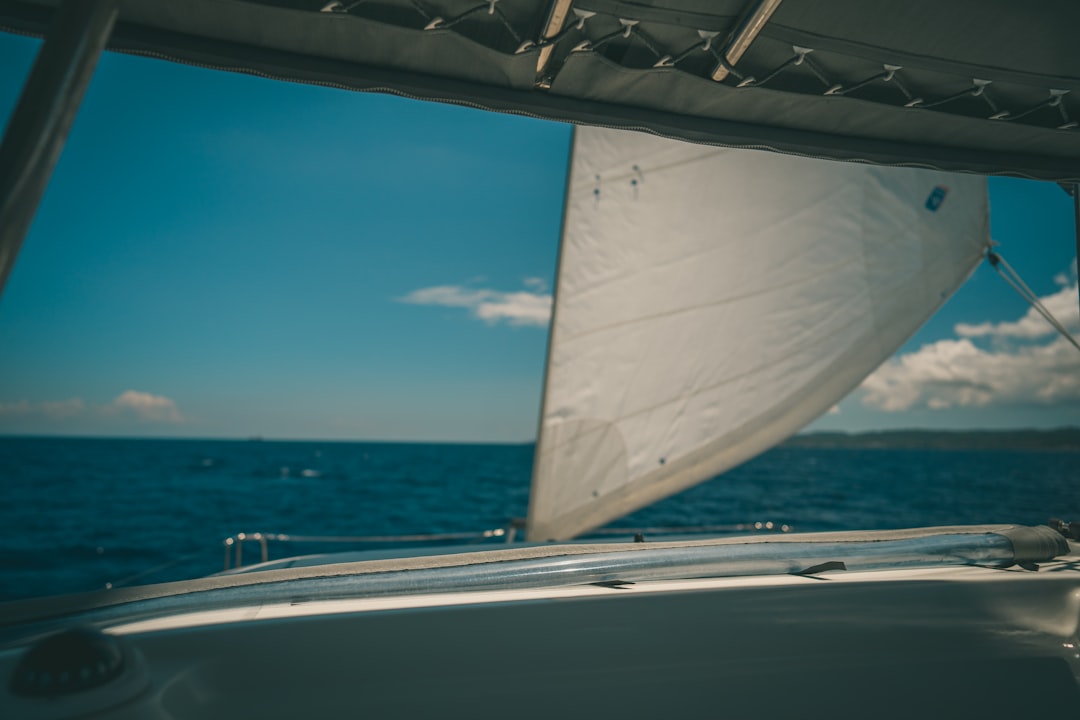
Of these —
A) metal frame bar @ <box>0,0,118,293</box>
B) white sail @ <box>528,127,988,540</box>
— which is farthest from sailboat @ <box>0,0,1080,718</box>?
white sail @ <box>528,127,988,540</box>

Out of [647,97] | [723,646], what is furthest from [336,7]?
[723,646]

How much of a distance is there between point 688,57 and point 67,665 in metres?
2.20

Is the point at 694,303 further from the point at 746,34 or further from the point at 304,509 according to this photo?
the point at 304,509

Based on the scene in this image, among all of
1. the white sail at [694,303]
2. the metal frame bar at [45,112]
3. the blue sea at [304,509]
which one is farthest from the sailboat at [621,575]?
the blue sea at [304,509]

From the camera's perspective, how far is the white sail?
4.42m

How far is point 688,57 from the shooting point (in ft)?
6.09

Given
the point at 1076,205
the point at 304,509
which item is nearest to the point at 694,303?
the point at 1076,205

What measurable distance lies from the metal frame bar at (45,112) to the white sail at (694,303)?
138 inches

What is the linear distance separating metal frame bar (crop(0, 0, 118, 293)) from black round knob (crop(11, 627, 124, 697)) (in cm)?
73

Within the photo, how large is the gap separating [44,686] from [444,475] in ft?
148

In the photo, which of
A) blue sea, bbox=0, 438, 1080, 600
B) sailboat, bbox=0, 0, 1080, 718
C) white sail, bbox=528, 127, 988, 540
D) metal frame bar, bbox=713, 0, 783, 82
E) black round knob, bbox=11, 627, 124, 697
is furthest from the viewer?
blue sea, bbox=0, 438, 1080, 600

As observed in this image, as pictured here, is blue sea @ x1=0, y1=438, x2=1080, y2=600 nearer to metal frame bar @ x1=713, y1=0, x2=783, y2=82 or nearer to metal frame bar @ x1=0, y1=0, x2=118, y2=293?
metal frame bar @ x1=713, y1=0, x2=783, y2=82

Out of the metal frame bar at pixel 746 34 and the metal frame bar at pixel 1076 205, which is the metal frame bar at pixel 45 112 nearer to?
the metal frame bar at pixel 746 34

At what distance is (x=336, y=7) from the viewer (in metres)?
1.56
